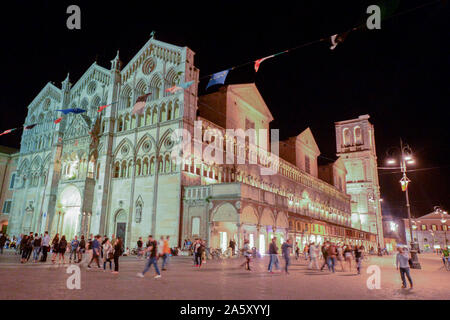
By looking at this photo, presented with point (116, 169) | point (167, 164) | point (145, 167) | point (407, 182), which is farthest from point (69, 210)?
point (407, 182)

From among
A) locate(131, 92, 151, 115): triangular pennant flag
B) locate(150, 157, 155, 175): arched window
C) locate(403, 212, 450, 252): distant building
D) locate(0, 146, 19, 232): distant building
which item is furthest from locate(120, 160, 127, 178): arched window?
locate(403, 212, 450, 252): distant building

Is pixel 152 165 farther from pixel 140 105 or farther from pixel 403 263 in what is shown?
pixel 403 263

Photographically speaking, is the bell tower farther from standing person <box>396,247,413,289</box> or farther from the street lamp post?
standing person <box>396,247,413,289</box>

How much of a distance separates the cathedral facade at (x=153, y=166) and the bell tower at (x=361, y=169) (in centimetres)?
3002

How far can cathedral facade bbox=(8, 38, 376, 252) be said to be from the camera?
32.3m

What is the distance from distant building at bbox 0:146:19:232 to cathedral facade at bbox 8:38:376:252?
5.76 m

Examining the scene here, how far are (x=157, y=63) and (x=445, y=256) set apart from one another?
33.7 meters

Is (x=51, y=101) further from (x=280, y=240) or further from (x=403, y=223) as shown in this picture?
(x=403, y=223)

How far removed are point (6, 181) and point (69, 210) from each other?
22178 millimetres

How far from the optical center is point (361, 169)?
266ft

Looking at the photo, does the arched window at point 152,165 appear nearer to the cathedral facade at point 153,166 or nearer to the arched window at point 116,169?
the cathedral facade at point 153,166
